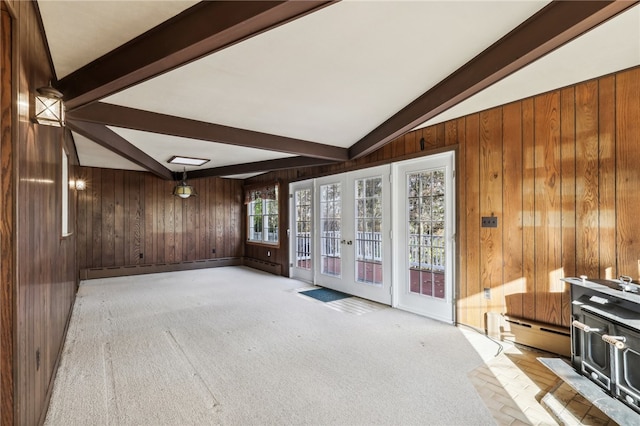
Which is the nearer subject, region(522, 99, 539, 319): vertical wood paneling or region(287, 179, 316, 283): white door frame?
region(522, 99, 539, 319): vertical wood paneling

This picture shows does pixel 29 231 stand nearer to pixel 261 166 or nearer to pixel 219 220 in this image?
pixel 261 166

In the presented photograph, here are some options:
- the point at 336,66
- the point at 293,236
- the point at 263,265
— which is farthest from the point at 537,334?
the point at 263,265

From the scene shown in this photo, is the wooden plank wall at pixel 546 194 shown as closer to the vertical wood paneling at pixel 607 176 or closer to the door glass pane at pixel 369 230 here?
the vertical wood paneling at pixel 607 176

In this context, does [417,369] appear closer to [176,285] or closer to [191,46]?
[191,46]

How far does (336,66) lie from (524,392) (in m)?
2.79

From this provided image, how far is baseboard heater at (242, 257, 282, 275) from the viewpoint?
707cm

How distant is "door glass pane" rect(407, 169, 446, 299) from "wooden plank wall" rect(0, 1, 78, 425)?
12.3 ft

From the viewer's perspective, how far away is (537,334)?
3025mm

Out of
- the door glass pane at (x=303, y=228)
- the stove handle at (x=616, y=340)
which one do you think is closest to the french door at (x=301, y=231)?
the door glass pane at (x=303, y=228)

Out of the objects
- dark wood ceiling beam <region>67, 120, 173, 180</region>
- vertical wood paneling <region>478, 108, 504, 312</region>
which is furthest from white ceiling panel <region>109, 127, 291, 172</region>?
vertical wood paneling <region>478, 108, 504, 312</region>

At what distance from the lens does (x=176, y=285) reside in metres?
6.02

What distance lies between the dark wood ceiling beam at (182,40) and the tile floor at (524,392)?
269cm

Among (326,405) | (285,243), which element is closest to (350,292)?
(285,243)

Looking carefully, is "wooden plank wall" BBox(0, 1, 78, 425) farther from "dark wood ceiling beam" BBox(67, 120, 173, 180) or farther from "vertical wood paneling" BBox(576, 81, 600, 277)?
"vertical wood paneling" BBox(576, 81, 600, 277)
